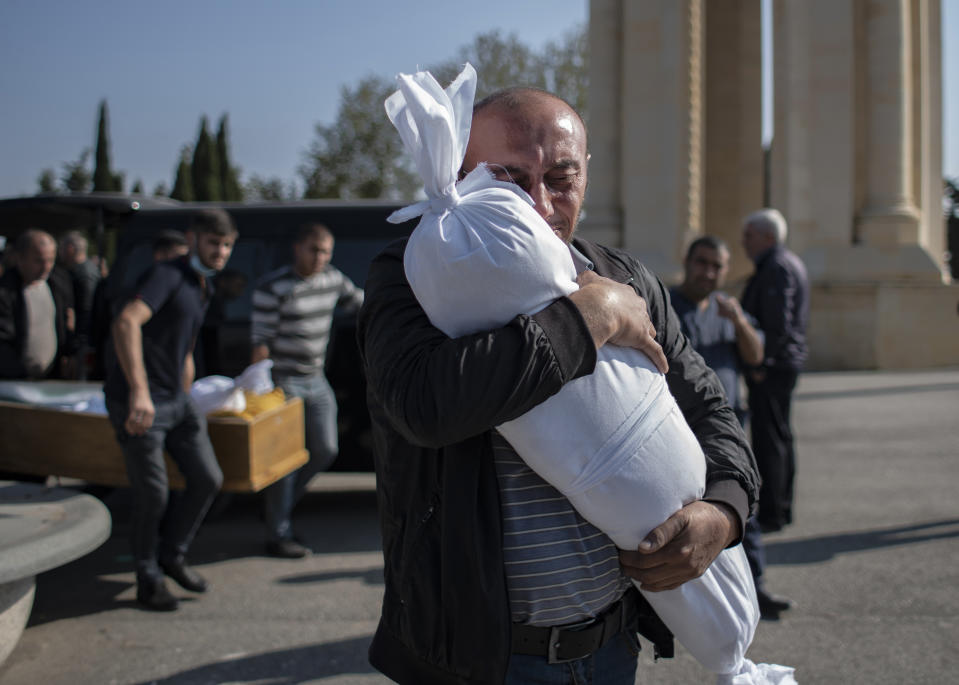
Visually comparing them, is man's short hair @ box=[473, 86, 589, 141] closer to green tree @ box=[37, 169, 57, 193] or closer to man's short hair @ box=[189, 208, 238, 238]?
man's short hair @ box=[189, 208, 238, 238]

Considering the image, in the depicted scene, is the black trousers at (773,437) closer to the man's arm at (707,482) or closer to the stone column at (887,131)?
the man's arm at (707,482)

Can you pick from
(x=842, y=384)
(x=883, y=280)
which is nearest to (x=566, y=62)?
(x=883, y=280)

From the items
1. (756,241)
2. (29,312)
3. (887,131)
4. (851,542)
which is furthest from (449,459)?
(887,131)

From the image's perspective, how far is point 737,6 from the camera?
21625 mm

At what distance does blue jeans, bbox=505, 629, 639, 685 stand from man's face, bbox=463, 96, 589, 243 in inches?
30.8

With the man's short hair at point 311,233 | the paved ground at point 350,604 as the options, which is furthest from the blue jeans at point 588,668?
the man's short hair at point 311,233

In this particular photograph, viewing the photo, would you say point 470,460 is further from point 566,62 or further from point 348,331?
point 566,62

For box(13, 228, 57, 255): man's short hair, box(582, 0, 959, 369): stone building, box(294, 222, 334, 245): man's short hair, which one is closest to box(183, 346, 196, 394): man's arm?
box(294, 222, 334, 245): man's short hair

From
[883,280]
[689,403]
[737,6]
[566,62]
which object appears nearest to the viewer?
[689,403]

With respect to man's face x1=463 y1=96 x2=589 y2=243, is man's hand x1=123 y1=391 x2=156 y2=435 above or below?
below

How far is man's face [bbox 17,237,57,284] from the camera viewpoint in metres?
6.10

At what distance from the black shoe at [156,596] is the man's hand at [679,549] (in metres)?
3.57

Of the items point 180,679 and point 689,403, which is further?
point 180,679

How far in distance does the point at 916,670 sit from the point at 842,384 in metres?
10.7
